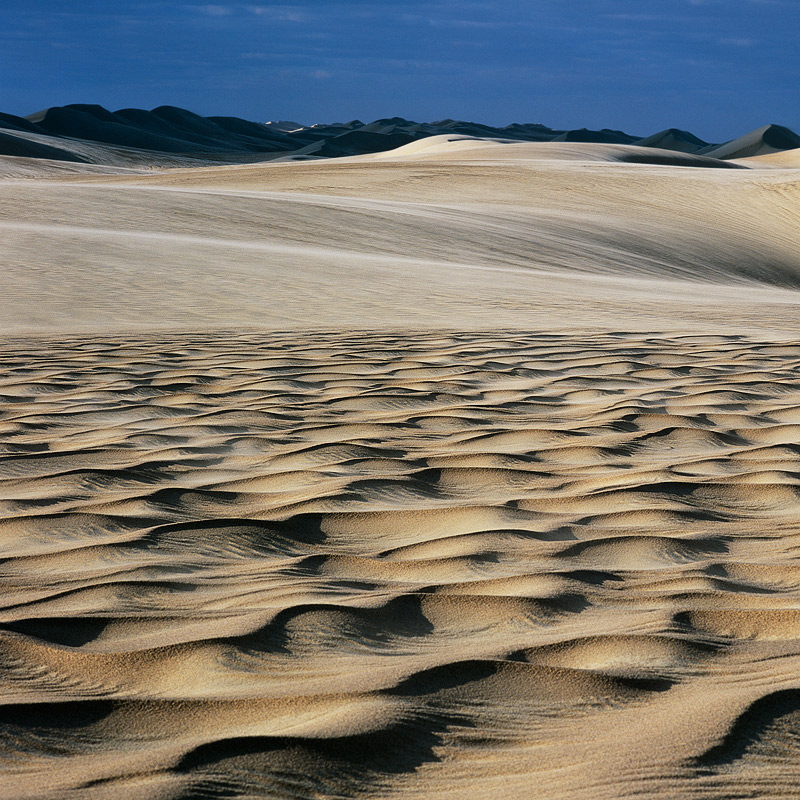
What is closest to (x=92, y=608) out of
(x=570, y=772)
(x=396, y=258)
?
(x=570, y=772)

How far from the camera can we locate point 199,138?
3634 inches

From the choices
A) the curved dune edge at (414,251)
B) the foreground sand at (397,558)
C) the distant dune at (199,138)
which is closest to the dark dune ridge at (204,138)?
the distant dune at (199,138)

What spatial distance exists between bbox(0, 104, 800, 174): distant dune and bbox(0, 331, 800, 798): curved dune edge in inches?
2066

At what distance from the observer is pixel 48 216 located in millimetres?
14117

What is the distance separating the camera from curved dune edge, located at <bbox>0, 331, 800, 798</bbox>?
154cm

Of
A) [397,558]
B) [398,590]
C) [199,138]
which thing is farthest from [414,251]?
[199,138]

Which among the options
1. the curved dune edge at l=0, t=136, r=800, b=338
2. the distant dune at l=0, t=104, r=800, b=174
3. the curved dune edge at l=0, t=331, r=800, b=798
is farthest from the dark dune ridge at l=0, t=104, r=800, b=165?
the curved dune edge at l=0, t=331, r=800, b=798

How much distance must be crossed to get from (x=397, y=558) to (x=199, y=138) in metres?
95.0

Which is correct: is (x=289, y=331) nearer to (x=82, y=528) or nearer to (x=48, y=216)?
(x=82, y=528)

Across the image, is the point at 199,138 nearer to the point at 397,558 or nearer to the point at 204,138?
the point at 204,138

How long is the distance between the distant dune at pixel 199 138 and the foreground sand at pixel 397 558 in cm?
5124

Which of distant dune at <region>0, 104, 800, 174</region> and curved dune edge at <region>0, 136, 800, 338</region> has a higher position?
distant dune at <region>0, 104, 800, 174</region>

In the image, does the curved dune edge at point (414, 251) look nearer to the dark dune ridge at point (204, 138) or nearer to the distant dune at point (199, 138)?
the distant dune at point (199, 138)

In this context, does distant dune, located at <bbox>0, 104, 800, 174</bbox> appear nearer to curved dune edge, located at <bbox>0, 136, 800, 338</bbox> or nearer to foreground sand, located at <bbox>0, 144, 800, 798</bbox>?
curved dune edge, located at <bbox>0, 136, 800, 338</bbox>
